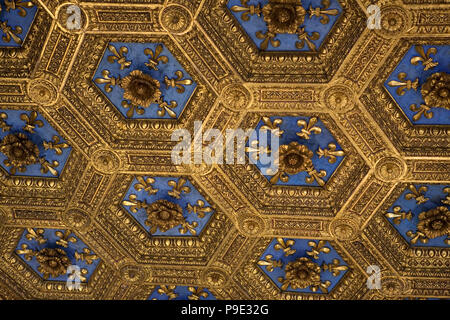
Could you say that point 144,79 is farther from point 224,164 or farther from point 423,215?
point 423,215

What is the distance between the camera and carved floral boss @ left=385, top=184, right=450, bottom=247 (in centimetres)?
1032

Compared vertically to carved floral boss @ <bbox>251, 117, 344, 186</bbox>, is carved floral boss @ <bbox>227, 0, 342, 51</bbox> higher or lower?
higher

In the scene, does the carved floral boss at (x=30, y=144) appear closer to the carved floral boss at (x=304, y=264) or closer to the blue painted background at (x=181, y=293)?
the blue painted background at (x=181, y=293)

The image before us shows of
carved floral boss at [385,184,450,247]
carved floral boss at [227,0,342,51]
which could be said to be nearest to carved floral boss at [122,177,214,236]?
carved floral boss at [227,0,342,51]

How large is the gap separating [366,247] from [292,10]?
4.62 meters

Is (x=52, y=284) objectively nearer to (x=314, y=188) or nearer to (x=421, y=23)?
(x=314, y=188)

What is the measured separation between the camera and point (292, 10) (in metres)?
8.92

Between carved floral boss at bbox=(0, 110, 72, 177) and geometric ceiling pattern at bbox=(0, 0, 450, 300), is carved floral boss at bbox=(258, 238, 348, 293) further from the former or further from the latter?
carved floral boss at bbox=(0, 110, 72, 177)

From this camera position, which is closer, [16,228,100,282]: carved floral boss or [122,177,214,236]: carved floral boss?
[122,177,214,236]: carved floral boss

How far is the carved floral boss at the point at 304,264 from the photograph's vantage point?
36.7 feet

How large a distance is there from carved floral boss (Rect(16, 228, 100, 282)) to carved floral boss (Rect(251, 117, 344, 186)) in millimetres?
4067

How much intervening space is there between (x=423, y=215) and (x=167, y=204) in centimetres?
465

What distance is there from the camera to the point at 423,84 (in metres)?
9.34
